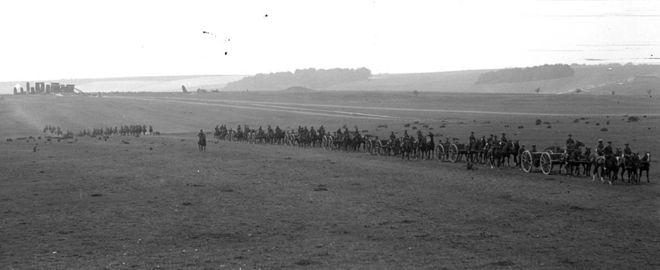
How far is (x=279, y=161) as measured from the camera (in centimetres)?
3847

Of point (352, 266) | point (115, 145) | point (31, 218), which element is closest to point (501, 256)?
point (352, 266)

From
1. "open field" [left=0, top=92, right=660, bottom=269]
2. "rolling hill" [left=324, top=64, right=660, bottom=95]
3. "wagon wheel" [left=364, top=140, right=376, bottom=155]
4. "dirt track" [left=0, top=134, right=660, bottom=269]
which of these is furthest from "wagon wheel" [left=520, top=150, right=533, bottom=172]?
"rolling hill" [left=324, top=64, right=660, bottom=95]

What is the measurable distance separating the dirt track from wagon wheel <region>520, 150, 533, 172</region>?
0.44m

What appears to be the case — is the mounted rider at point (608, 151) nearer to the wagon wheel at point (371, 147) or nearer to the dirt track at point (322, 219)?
the dirt track at point (322, 219)

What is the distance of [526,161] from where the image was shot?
104 feet

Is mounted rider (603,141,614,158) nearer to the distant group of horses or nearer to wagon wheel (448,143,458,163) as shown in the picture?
the distant group of horses

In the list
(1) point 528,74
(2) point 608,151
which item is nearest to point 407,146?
(2) point 608,151

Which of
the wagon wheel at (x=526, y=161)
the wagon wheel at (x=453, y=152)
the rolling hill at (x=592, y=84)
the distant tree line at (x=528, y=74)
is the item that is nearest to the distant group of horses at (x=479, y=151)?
the wagon wheel at (x=453, y=152)

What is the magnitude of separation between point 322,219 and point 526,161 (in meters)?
14.3

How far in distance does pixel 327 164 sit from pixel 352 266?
2147cm

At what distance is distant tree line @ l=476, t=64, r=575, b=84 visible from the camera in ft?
597

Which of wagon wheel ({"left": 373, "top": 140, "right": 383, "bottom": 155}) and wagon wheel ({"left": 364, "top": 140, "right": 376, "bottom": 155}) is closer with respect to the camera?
wagon wheel ({"left": 373, "top": 140, "right": 383, "bottom": 155})

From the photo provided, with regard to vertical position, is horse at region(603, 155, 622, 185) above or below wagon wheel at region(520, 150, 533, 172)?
above

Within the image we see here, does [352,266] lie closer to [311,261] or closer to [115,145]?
[311,261]
